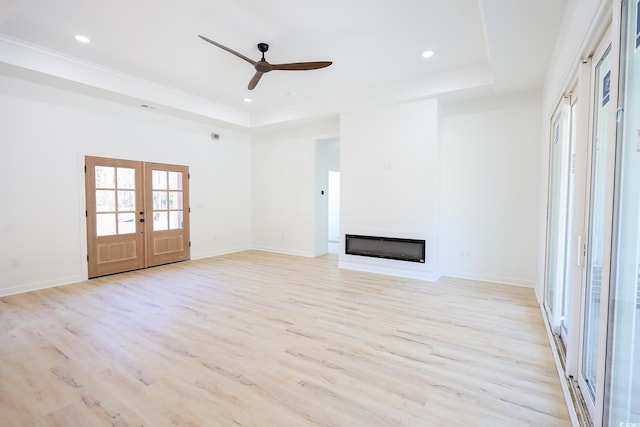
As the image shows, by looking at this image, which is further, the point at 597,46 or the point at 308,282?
the point at 308,282

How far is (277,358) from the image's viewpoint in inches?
97.7

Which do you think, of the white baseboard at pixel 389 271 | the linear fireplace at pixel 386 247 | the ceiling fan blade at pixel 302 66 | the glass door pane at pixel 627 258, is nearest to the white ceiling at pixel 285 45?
the ceiling fan blade at pixel 302 66

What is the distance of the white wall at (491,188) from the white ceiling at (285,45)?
445mm

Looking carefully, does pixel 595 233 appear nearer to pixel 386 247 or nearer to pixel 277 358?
pixel 277 358

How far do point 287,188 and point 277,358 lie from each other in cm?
497

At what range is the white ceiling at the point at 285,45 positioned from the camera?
115 inches

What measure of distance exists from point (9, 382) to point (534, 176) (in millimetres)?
6152

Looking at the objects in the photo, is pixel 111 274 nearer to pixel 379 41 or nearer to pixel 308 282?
pixel 308 282

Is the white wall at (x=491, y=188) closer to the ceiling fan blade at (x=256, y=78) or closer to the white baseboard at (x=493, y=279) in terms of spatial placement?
the white baseboard at (x=493, y=279)

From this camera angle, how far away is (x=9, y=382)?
84.1 inches

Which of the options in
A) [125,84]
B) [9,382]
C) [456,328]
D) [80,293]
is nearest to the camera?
[9,382]

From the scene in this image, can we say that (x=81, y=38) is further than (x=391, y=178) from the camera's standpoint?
No

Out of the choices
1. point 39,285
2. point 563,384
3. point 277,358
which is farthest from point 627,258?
point 39,285

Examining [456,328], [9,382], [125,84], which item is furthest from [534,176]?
[125,84]
